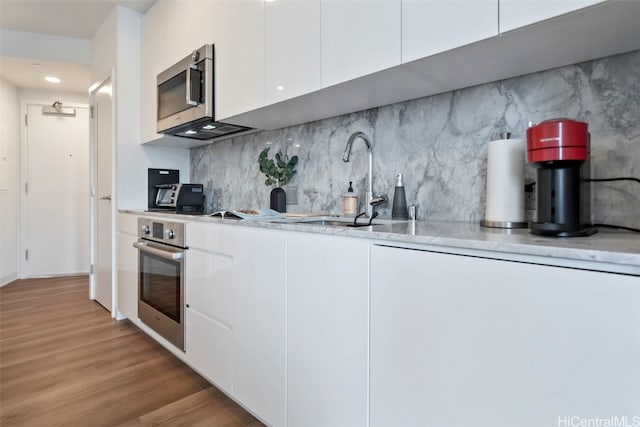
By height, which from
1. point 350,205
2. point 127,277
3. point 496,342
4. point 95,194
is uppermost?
point 95,194

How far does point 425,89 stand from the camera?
1.48 meters

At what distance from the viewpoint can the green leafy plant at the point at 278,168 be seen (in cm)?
216

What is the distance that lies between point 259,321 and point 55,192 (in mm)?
4586

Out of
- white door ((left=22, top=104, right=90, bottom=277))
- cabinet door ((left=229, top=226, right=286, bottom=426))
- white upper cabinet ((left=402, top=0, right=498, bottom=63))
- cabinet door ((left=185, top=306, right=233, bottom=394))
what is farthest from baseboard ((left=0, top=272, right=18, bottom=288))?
white upper cabinet ((left=402, top=0, right=498, bottom=63))

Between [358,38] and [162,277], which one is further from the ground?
[358,38]

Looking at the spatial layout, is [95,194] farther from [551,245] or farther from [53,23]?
[551,245]

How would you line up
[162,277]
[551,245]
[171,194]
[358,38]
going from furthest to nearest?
[171,194]
[162,277]
[358,38]
[551,245]

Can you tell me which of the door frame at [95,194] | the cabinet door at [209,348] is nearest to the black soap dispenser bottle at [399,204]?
the cabinet door at [209,348]

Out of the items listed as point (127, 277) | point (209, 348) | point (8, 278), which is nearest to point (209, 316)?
point (209, 348)

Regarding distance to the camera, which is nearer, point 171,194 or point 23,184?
point 171,194

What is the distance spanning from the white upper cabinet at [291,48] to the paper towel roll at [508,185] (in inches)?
29.0

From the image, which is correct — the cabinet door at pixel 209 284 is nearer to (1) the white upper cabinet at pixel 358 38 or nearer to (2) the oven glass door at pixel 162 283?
(2) the oven glass door at pixel 162 283

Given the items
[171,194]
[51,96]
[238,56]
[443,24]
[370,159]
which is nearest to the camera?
[443,24]

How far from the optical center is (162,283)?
7.45 feet
